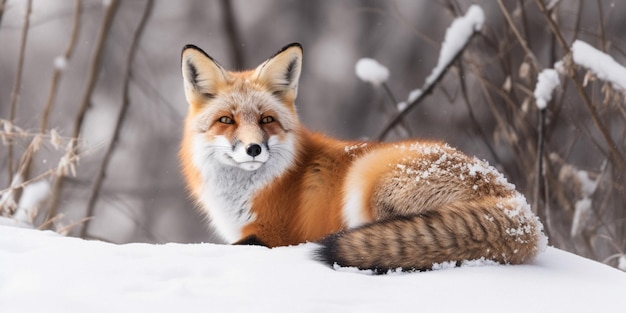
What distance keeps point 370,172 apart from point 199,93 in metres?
1.10

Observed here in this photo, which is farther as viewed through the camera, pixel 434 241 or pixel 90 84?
pixel 90 84

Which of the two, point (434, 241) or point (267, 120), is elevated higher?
point (267, 120)

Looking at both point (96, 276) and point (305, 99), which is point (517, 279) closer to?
point (96, 276)

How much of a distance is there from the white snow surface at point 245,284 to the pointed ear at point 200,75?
1.19 meters

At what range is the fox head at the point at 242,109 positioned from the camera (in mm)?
3844

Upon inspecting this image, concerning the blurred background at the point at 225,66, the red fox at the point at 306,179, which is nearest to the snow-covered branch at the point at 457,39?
the blurred background at the point at 225,66

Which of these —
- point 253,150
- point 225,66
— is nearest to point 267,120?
point 253,150

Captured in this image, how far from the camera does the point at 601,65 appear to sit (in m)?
5.09

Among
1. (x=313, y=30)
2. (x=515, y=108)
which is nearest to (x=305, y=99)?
(x=313, y=30)

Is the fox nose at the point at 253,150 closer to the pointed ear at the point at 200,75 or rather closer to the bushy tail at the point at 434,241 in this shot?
the pointed ear at the point at 200,75

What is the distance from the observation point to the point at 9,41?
1080 cm

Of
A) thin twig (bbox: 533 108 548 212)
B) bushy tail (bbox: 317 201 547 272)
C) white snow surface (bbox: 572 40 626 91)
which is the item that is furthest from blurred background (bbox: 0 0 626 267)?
bushy tail (bbox: 317 201 547 272)

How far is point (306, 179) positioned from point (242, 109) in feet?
1.71

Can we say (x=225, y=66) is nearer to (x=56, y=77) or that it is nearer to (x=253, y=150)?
(x=56, y=77)
